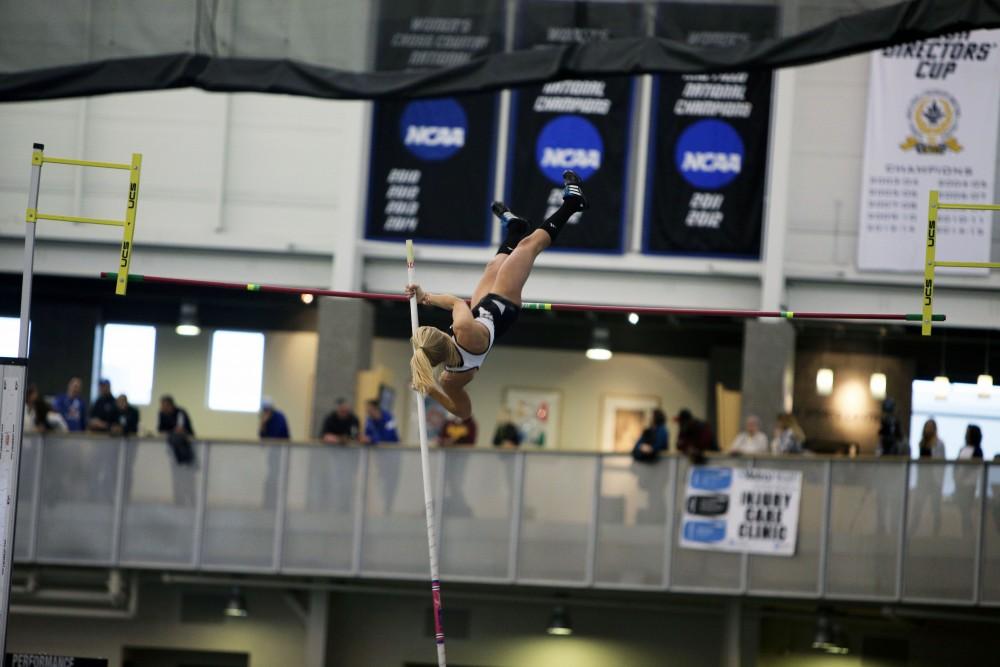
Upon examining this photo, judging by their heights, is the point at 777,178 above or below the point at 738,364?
above

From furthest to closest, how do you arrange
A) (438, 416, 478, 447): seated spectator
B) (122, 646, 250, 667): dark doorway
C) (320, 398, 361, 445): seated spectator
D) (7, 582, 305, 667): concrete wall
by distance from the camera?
(122, 646, 250, 667): dark doorway, (7, 582, 305, 667): concrete wall, (438, 416, 478, 447): seated spectator, (320, 398, 361, 445): seated spectator

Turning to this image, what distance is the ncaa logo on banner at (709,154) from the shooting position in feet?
65.0

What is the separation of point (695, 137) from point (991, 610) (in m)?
6.67

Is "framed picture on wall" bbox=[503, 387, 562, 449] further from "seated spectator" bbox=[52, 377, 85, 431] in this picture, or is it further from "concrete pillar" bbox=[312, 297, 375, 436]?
"seated spectator" bbox=[52, 377, 85, 431]

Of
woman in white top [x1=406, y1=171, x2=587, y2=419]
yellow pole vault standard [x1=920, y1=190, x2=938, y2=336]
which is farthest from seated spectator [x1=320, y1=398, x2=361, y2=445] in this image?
yellow pole vault standard [x1=920, y1=190, x2=938, y2=336]

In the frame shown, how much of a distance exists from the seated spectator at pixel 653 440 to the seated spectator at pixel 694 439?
18 cm

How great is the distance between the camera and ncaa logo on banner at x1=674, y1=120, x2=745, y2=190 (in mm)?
19797

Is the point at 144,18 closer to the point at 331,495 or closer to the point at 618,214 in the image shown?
the point at 331,495

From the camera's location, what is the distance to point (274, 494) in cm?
1845

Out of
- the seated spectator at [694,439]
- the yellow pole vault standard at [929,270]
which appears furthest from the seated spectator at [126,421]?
the yellow pole vault standard at [929,270]

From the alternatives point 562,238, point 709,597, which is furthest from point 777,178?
point 709,597

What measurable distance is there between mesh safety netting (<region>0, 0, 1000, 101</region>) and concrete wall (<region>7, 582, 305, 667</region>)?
10875 millimetres

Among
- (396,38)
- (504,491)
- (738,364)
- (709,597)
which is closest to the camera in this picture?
(396,38)

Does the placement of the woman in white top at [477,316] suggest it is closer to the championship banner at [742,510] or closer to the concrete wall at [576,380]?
the championship banner at [742,510]
